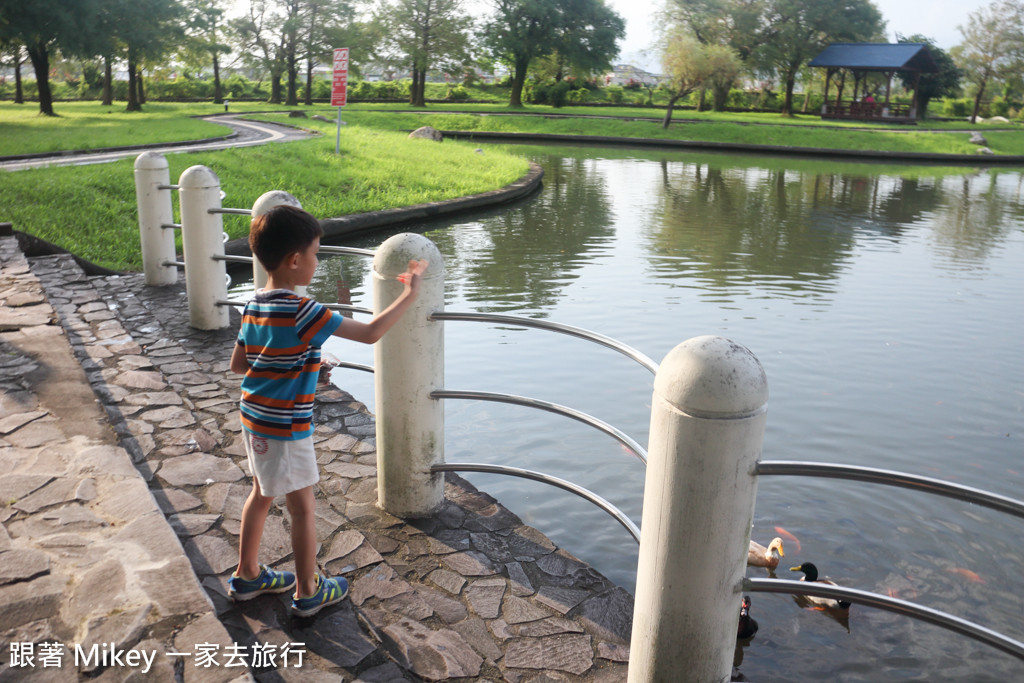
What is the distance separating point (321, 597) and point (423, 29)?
49677 millimetres

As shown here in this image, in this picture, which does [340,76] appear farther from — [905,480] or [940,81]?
[940,81]

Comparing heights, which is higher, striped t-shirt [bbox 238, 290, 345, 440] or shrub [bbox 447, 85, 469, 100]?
shrub [bbox 447, 85, 469, 100]

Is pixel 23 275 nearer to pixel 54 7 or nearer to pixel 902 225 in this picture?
pixel 902 225

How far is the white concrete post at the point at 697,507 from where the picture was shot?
1993 millimetres

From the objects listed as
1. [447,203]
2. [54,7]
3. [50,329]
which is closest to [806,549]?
[50,329]

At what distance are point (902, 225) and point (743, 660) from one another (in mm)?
13728

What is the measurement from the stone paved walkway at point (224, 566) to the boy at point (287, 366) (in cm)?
26

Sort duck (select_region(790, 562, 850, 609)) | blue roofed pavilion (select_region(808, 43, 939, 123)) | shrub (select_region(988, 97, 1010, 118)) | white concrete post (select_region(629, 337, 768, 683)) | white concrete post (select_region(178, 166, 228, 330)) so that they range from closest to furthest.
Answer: white concrete post (select_region(629, 337, 768, 683)), duck (select_region(790, 562, 850, 609)), white concrete post (select_region(178, 166, 228, 330)), blue roofed pavilion (select_region(808, 43, 939, 123)), shrub (select_region(988, 97, 1010, 118))

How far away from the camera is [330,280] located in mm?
10164

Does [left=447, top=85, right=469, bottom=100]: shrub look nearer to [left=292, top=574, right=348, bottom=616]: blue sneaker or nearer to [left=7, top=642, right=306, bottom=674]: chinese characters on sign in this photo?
[left=292, top=574, right=348, bottom=616]: blue sneaker

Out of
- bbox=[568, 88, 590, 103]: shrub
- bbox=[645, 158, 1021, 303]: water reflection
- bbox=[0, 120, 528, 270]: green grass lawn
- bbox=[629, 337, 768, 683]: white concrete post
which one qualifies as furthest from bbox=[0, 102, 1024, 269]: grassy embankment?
bbox=[568, 88, 590, 103]: shrub

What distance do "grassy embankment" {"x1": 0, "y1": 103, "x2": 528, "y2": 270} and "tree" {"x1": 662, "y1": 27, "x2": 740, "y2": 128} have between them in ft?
56.6

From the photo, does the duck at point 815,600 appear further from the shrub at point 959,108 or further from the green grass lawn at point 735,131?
the shrub at point 959,108

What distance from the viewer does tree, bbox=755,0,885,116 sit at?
4838cm
